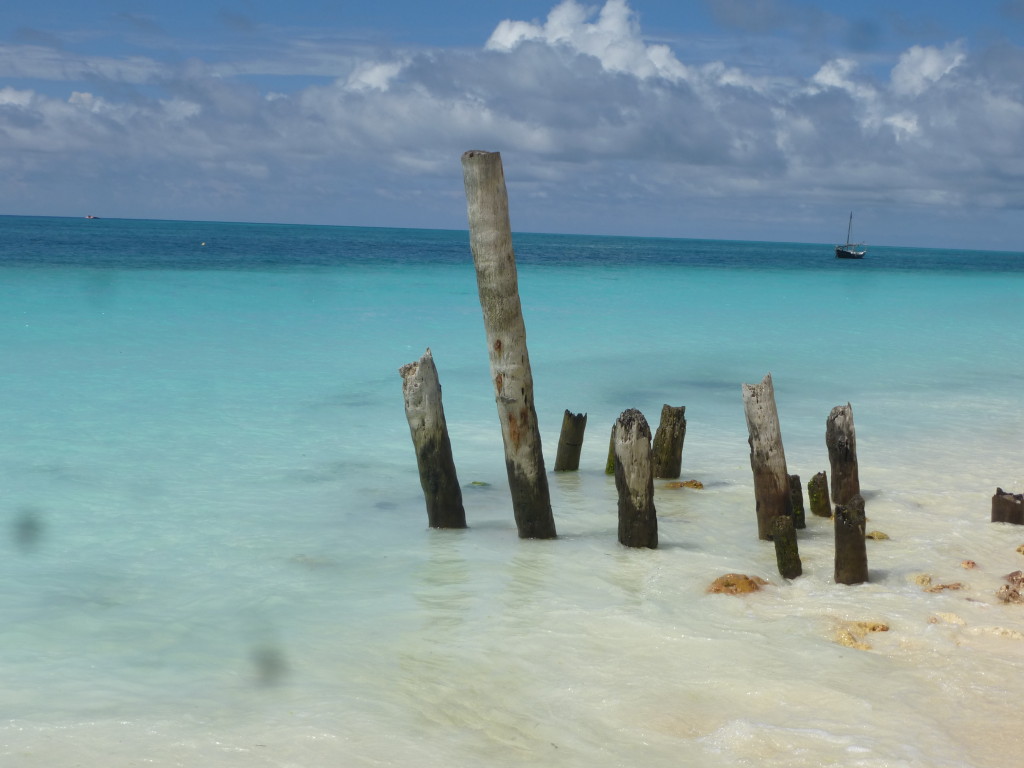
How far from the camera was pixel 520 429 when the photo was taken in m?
7.59

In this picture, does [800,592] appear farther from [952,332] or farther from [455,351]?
[952,332]

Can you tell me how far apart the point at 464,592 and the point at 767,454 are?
2.81 metres

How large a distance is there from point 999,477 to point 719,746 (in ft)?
24.2

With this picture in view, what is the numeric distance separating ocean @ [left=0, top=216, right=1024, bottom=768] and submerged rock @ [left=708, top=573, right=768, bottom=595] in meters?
0.11

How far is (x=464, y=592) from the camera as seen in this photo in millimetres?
7129

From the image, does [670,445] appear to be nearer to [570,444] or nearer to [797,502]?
[570,444]

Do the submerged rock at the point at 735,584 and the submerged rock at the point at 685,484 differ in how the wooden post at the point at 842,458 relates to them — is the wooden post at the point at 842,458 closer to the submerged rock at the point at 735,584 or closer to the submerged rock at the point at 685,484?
the submerged rock at the point at 685,484

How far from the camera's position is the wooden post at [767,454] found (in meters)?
8.23

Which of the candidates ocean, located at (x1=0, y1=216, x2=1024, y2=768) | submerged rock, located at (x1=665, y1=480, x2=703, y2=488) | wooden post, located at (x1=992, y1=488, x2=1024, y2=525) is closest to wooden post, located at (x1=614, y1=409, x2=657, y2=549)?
ocean, located at (x1=0, y1=216, x2=1024, y2=768)

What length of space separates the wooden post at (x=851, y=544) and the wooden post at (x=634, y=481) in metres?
1.42

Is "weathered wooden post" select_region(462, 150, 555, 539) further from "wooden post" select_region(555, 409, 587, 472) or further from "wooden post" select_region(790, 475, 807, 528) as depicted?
"wooden post" select_region(555, 409, 587, 472)

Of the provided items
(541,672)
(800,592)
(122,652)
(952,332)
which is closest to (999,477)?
(800,592)

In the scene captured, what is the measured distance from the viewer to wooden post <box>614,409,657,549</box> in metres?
7.53

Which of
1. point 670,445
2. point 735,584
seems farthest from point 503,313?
point 670,445
